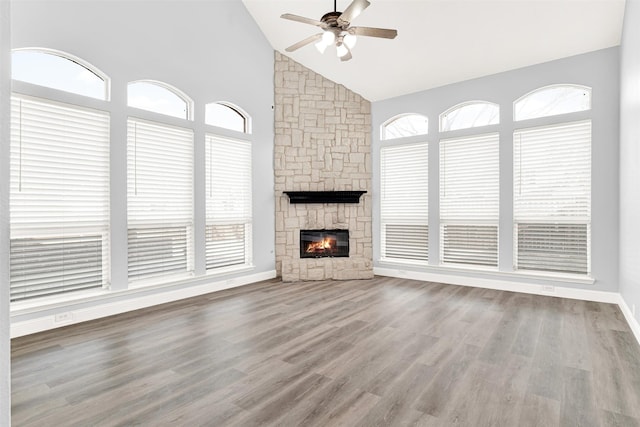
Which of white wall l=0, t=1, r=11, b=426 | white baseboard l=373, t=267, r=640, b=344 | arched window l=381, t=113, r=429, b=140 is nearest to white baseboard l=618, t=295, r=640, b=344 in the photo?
white baseboard l=373, t=267, r=640, b=344

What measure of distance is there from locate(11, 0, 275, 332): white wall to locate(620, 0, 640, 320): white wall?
492cm

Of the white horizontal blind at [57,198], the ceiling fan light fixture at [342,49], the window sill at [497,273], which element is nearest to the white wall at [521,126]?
the window sill at [497,273]

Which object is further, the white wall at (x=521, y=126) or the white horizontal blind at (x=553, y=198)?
the white horizontal blind at (x=553, y=198)

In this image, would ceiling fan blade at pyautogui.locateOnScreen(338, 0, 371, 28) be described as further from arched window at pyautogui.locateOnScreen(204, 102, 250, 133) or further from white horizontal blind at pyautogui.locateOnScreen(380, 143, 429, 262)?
white horizontal blind at pyautogui.locateOnScreen(380, 143, 429, 262)

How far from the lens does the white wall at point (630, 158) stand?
10.5 feet

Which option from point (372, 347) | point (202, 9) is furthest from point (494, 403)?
point (202, 9)

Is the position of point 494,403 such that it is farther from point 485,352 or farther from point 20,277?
point 20,277

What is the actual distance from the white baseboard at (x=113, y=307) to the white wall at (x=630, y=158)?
16.6 feet

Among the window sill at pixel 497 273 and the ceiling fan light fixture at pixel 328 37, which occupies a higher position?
the ceiling fan light fixture at pixel 328 37

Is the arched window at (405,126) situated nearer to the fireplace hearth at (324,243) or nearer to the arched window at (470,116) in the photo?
the arched window at (470,116)

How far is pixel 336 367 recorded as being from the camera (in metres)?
2.72

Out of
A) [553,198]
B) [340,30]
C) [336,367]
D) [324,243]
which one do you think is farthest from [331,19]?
[553,198]

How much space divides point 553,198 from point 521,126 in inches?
46.2

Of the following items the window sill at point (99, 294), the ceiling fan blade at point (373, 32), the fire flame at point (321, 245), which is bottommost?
the window sill at point (99, 294)
